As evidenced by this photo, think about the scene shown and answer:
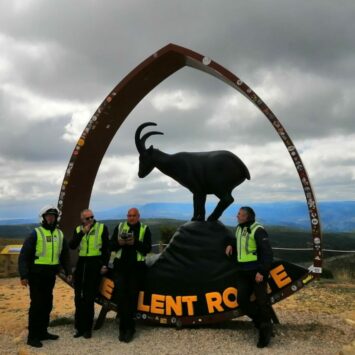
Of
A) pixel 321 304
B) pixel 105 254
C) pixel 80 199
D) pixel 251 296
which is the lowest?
pixel 321 304

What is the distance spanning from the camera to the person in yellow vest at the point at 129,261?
232 inches

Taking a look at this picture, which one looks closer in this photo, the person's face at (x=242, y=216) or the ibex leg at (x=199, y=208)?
the person's face at (x=242, y=216)

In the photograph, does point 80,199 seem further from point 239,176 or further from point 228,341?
point 228,341

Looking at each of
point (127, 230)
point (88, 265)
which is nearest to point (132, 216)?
point (127, 230)

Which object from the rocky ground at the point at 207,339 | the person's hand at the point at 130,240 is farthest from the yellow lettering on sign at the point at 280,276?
the person's hand at the point at 130,240

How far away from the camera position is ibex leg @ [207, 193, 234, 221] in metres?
6.43

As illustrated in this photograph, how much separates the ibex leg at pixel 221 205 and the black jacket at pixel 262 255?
0.94 m

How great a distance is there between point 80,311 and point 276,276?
9.01 ft

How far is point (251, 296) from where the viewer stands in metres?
5.78

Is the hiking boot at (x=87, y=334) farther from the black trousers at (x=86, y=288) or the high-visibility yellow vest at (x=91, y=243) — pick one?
the high-visibility yellow vest at (x=91, y=243)

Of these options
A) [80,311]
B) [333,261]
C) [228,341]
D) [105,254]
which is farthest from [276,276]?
[333,261]

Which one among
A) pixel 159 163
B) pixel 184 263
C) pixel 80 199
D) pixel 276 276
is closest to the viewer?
pixel 276 276

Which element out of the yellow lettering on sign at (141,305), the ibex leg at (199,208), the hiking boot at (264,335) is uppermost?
the ibex leg at (199,208)

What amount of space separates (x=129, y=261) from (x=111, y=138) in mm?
2610
